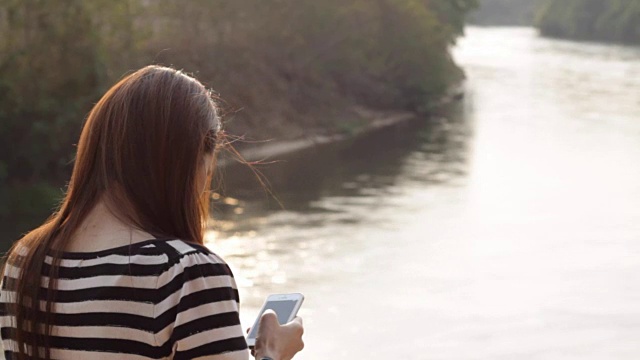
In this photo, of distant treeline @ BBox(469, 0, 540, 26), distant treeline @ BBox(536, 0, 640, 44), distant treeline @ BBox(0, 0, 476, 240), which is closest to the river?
distant treeline @ BBox(0, 0, 476, 240)

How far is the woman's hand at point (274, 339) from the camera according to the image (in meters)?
1.90

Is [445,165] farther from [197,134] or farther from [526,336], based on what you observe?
[197,134]

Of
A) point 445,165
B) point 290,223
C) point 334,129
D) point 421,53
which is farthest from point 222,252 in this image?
point 421,53

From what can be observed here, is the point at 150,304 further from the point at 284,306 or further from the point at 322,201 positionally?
the point at 322,201

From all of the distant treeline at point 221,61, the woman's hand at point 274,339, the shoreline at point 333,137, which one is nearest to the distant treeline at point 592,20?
the distant treeline at point 221,61

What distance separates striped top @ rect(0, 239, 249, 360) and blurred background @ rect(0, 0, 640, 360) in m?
5.12

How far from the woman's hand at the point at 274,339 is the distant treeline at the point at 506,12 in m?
125

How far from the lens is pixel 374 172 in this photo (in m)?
24.1

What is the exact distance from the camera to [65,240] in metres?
1.79

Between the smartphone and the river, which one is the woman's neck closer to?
the smartphone

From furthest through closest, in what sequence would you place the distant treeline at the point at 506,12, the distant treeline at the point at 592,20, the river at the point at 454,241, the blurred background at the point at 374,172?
the distant treeline at the point at 506,12, the distant treeline at the point at 592,20, the blurred background at the point at 374,172, the river at the point at 454,241

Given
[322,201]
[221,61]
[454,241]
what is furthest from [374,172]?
[454,241]

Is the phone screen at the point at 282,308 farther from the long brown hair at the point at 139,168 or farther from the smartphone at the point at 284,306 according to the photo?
the long brown hair at the point at 139,168

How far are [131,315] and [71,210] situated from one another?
22 centimetres
